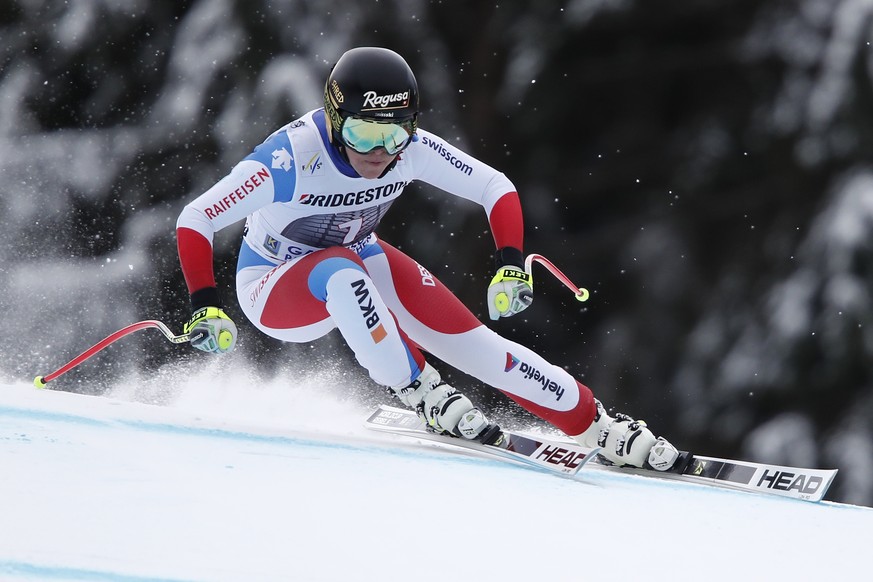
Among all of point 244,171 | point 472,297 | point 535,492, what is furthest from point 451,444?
point 472,297

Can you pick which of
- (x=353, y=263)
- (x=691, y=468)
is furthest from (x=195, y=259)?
(x=691, y=468)

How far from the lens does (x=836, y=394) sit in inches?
277

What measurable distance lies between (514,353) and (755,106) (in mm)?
4909

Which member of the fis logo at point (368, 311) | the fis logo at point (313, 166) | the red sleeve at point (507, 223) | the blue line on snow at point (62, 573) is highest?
the red sleeve at point (507, 223)

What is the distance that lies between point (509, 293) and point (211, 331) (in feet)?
2.75

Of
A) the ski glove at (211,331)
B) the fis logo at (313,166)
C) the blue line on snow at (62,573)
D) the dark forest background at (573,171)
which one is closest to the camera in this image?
the blue line on snow at (62,573)

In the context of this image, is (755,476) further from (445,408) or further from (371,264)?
(371,264)

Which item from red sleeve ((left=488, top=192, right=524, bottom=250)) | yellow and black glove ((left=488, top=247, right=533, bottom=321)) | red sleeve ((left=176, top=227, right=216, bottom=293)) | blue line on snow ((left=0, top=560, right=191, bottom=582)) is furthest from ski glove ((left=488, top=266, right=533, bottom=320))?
blue line on snow ((left=0, top=560, right=191, bottom=582))

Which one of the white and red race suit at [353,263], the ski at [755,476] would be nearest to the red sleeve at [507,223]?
the white and red race suit at [353,263]

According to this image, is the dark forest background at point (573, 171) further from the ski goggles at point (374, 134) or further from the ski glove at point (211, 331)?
the ski glove at point (211, 331)

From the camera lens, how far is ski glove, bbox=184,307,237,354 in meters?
2.90

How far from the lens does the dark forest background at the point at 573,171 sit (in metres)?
7.07

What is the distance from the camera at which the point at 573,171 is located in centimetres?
781

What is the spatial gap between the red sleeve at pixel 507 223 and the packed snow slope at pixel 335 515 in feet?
2.18
